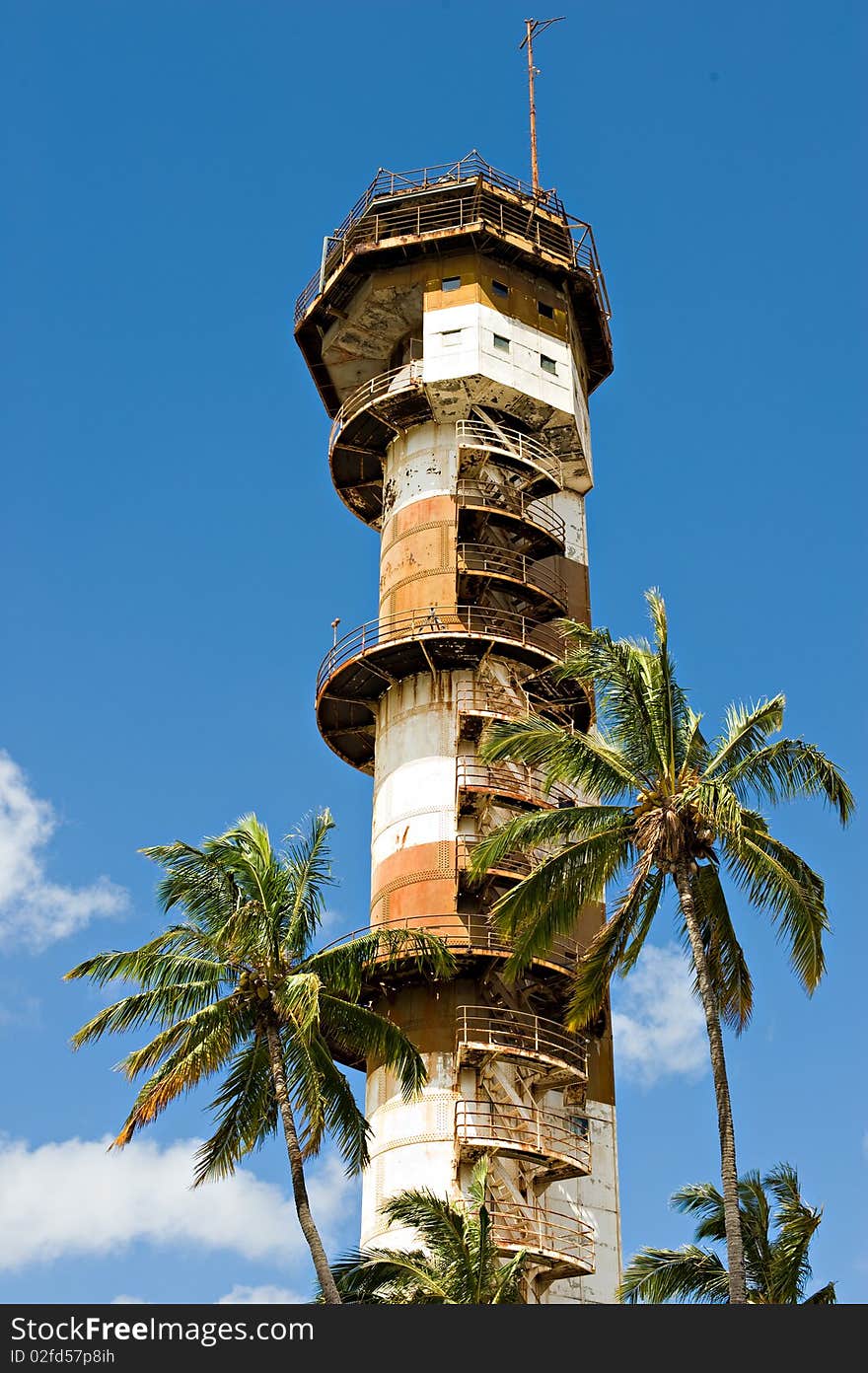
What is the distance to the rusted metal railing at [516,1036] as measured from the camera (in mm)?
47781

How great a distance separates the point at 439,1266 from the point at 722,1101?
22.2 feet

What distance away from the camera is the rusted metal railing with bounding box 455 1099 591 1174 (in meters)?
46.6

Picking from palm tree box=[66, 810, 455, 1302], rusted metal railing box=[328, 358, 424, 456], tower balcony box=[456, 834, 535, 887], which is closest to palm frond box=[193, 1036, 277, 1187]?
palm tree box=[66, 810, 455, 1302]

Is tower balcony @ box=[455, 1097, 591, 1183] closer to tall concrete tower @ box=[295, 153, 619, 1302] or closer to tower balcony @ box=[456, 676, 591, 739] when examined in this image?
tall concrete tower @ box=[295, 153, 619, 1302]

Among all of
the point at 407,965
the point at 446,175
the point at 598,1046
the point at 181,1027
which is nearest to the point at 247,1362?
the point at 181,1027

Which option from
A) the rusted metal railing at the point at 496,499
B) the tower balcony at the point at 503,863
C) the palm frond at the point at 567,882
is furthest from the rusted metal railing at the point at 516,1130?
the rusted metal railing at the point at 496,499

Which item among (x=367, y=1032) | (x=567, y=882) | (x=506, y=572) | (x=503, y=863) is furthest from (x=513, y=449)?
(x=367, y=1032)

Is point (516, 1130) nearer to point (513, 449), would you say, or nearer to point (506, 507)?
point (506, 507)

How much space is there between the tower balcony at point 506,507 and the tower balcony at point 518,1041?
619 inches

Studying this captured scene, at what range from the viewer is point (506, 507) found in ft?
188

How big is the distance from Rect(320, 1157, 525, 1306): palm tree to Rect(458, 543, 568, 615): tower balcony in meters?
21.4

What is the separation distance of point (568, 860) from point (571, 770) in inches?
70.8

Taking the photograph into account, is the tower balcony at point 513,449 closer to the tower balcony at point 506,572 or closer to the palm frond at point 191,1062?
the tower balcony at point 506,572

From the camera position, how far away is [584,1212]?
50.2 meters
